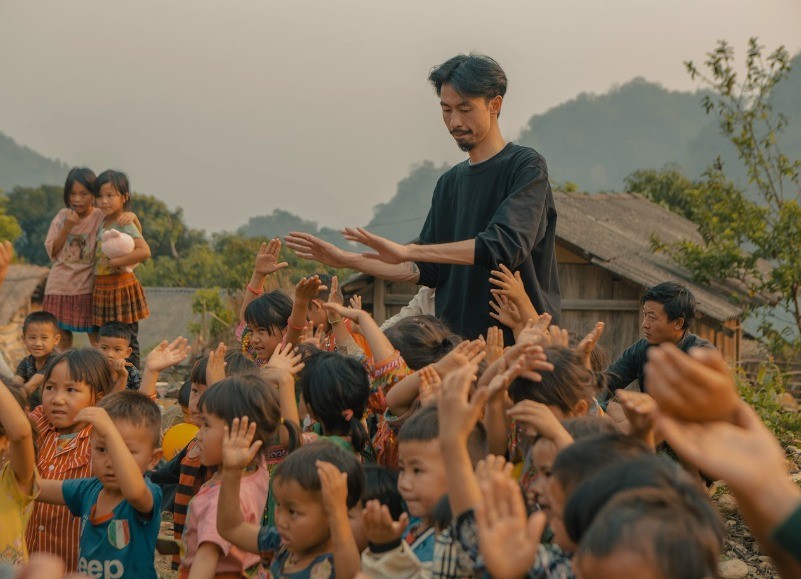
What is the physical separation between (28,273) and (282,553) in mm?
19319

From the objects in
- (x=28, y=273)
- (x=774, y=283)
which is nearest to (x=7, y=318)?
(x=28, y=273)

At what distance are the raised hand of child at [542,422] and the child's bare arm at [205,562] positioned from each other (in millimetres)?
1233

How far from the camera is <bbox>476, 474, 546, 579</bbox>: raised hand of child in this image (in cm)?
214

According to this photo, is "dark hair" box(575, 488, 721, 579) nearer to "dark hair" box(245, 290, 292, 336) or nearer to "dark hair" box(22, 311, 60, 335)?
"dark hair" box(245, 290, 292, 336)

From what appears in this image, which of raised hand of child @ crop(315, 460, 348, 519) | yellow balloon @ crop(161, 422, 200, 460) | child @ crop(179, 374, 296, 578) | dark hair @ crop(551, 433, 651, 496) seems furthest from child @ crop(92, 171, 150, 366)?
dark hair @ crop(551, 433, 651, 496)

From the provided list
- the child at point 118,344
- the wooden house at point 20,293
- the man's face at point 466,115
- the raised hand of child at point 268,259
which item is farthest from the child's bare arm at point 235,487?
the wooden house at point 20,293

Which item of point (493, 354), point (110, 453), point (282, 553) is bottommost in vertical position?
point (282, 553)

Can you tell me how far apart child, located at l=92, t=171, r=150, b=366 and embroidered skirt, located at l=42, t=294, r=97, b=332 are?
0.06 meters

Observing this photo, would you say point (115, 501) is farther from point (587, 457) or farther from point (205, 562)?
point (587, 457)

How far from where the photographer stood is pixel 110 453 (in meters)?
3.41

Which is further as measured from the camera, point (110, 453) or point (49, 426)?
point (49, 426)

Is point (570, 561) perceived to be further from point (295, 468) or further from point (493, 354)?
point (493, 354)

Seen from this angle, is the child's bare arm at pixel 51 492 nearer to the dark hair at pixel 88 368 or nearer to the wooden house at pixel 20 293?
the dark hair at pixel 88 368

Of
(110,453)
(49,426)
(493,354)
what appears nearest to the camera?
(110,453)
